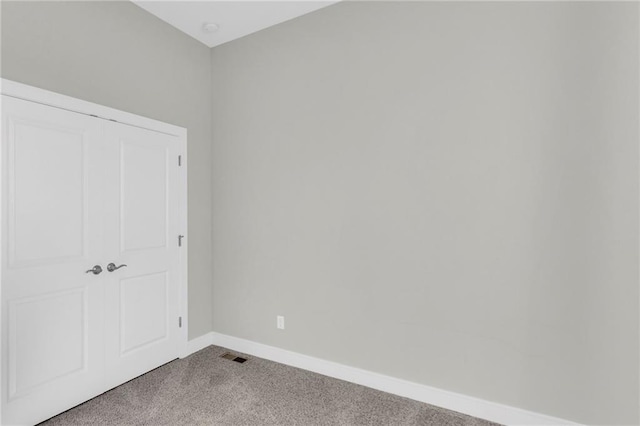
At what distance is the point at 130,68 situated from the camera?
2.61 metres

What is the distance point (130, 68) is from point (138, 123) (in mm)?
433

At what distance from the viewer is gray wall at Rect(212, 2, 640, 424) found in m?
1.83

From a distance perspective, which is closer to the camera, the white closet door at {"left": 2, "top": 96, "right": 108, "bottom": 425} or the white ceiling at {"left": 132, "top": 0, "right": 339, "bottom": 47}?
the white closet door at {"left": 2, "top": 96, "right": 108, "bottom": 425}

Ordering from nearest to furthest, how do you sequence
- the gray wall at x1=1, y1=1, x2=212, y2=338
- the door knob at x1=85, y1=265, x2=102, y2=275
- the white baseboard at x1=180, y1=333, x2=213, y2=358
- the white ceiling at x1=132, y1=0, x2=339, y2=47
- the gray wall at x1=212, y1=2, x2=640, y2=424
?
1. the gray wall at x1=212, y1=2, x2=640, y2=424
2. the gray wall at x1=1, y1=1, x2=212, y2=338
3. the door knob at x1=85, y1=265, x2=102, y2=275
4. the white ceiling at x1=132, y1=0, x2=339, y2=47
5. the white baseboard at x1=180, y1=333, x2=213, y2=358

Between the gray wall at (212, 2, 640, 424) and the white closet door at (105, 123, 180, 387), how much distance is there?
625 millimetres

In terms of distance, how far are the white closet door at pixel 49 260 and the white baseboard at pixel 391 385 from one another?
1.01 metres

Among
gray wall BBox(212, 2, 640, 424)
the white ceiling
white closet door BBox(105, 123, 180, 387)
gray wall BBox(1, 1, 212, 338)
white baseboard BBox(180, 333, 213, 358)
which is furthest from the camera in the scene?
white baseboard BBox(180, 333, 213, 358)

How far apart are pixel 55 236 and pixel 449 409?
111 inches

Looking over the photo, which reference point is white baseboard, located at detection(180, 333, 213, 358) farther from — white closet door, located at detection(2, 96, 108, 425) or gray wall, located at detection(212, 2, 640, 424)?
white closet door, located at detection(2, 96, 108, 425)

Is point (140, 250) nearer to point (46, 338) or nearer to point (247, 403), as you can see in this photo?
point (46, 338)

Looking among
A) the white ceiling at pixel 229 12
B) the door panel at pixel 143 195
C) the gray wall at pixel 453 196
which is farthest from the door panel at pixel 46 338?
the white ceiling at pixel 229 12

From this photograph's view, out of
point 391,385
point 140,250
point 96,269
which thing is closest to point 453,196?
point 391,385

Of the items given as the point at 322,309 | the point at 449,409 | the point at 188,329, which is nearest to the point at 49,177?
the point at 188,329

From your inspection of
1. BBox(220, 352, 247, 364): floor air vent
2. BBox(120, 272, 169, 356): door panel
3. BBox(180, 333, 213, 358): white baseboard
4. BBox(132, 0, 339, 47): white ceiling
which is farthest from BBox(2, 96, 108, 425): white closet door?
BBox(132, 0, 339, 47): white ceiling
